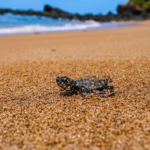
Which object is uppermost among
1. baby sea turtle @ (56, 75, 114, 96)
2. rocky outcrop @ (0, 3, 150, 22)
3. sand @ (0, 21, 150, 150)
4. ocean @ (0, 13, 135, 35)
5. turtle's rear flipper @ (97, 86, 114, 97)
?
rocky outcrop @ (0, 3, 150, 22)

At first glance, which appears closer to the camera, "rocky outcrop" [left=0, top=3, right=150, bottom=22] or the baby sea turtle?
the baby sea turtle

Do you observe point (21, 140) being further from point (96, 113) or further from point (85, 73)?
point (85, 73)

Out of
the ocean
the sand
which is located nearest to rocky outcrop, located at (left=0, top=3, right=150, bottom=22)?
the ocean

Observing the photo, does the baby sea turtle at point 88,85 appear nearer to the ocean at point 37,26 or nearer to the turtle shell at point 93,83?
the turtle shell at point 93,83

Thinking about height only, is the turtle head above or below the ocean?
below

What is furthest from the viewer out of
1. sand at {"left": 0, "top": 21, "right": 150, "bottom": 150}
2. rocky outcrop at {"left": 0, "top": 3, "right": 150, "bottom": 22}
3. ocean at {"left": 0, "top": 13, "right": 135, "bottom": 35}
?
rocky outcrop at {"left": 0, "top": 3, "right": 150, "bottom": 22}

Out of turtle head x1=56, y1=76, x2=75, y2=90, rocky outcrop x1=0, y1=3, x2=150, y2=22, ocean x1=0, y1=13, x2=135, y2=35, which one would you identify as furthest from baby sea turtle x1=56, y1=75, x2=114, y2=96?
rocky outcrop x1=0, y1=3, x2=150, y2=22

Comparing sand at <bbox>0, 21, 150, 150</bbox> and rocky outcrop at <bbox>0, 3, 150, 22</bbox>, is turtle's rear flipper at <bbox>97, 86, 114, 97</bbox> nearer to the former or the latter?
sand at <bbox>0, 21, 150, 150</bbox>

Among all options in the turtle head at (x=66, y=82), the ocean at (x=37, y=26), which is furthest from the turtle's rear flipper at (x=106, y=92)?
the ocean at (x=37, y=26)

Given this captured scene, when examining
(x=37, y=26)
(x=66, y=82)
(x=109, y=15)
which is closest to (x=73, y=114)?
(x=66, y=82)

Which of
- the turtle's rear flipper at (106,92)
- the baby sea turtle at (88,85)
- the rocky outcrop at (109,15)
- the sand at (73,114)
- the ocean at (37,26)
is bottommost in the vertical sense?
the sand at (73,114)

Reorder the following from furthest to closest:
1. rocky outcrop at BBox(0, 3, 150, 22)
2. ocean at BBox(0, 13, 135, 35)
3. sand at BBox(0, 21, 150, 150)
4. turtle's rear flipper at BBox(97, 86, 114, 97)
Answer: rocky outcrop at BBox(0, 3, 150, 22) < ocean at BBox(0, 13, 135, 35) < turtle's rear flipper at BBox(97, 86, 114, 97) < sand at BBox(0, 21, 150, 150)
